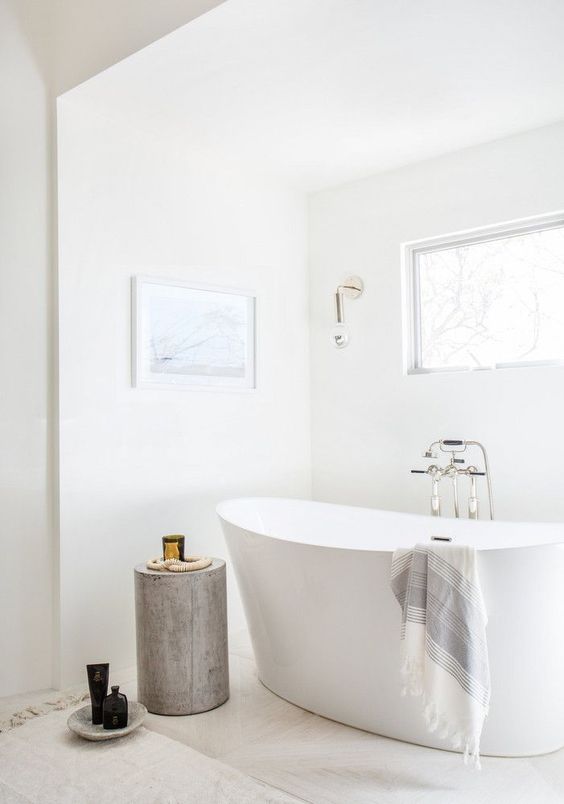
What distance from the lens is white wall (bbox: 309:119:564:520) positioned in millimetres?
3369

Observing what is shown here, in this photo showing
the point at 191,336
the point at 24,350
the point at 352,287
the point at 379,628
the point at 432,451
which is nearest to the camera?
the point at 379,628

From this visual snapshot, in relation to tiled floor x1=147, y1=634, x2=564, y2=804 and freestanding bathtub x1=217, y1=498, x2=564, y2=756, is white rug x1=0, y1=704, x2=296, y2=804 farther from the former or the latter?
freestanding bathtub x1=217, y1=498, x2=564, y2=756

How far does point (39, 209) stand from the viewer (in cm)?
306

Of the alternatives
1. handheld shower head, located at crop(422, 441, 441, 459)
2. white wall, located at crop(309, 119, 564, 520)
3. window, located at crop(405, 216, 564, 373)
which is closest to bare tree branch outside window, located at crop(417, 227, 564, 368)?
window, located at crop(405, 216, 564, 373)

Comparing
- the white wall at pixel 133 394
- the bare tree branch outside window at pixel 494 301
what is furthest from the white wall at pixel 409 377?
the white wall at pixel 133 394

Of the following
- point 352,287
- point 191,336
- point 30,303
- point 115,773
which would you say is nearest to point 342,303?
point 352,287

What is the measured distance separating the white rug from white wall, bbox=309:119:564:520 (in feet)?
6.05

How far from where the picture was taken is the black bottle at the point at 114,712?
8.21ft

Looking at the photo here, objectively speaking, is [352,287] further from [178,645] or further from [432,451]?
[178,645]

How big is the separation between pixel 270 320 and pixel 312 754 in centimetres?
233

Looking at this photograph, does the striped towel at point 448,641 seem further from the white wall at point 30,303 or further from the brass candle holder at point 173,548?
the white wall at point 30,303

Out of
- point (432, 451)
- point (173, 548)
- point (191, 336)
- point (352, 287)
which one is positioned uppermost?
point (352, 287)

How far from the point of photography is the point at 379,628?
2.39 metres

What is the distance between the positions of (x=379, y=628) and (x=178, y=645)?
82 cm
